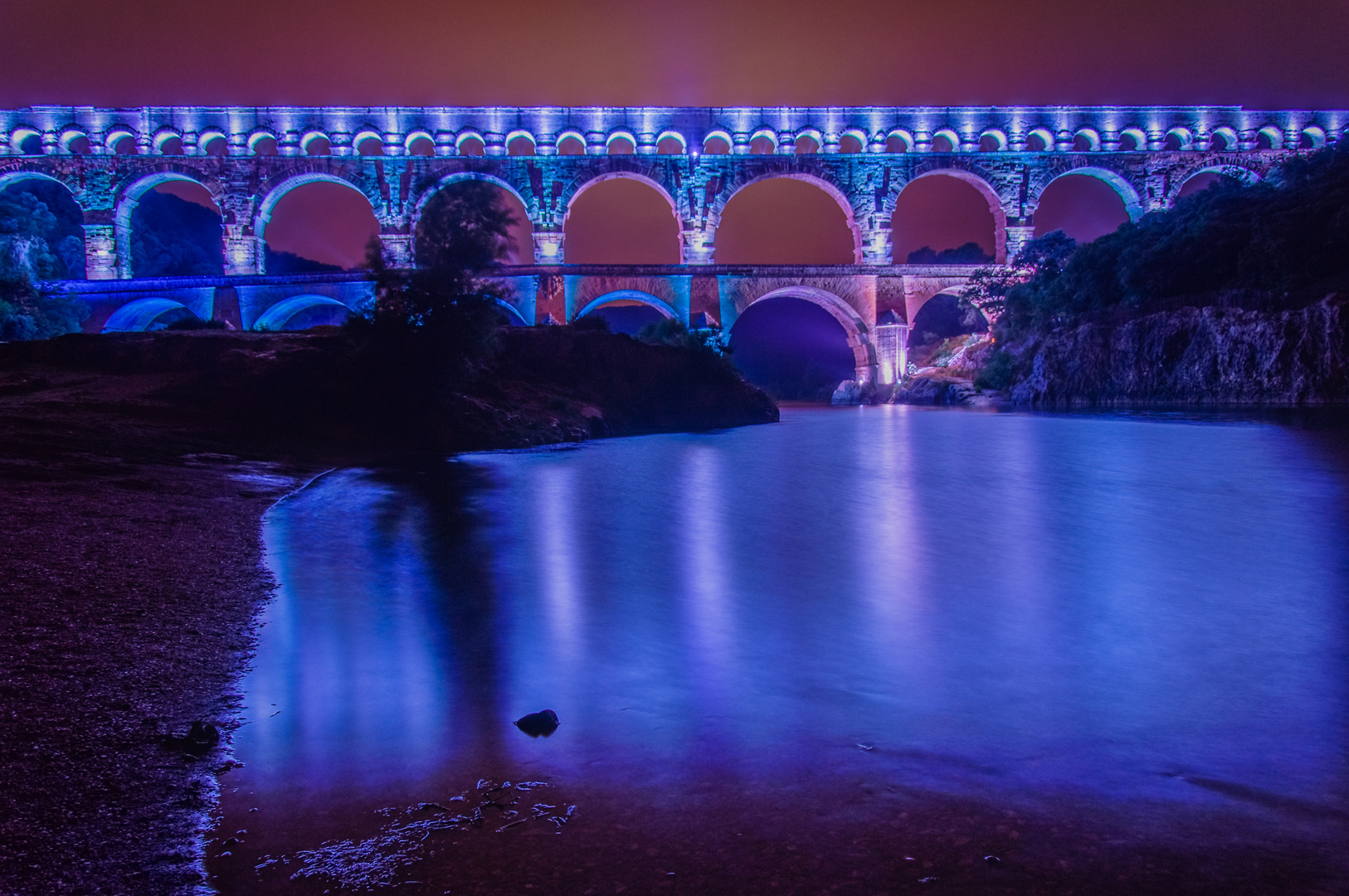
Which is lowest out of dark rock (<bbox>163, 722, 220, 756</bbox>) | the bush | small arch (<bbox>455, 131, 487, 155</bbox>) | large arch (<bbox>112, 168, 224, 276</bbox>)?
dark rock (<bbox>163, 722, 220, 756</bbox>)

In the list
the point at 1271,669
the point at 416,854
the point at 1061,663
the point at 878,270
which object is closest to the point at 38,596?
the point at 416,854

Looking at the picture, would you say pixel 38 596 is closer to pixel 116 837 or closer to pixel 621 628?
pixel 116 837

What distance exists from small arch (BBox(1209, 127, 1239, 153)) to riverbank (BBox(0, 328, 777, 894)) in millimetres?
52460

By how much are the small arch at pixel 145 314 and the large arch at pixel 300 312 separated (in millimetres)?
3497

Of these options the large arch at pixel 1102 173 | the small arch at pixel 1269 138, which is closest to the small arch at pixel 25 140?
the large arch at pixel 1102 173

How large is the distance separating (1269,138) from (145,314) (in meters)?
67.3

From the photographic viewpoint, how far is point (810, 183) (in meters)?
45.5

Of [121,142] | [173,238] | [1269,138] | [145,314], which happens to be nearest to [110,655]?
[145,314]

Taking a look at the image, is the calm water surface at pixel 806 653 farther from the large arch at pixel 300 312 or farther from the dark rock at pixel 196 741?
the large arch at pixel 300 312

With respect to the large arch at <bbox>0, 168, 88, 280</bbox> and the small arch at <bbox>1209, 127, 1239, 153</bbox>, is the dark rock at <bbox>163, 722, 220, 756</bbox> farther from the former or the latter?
the small arch at <bbox>1209, 127, 1239, 153</bbox>

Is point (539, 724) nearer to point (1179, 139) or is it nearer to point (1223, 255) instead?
point (1223, 255)

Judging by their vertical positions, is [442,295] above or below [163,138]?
below

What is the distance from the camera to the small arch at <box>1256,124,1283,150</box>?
156 feet

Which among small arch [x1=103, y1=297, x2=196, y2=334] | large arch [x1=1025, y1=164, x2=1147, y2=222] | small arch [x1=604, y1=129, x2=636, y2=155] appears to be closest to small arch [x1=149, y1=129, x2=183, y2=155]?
small arch [x1=103, y1=297, x2=196, y2=334]
